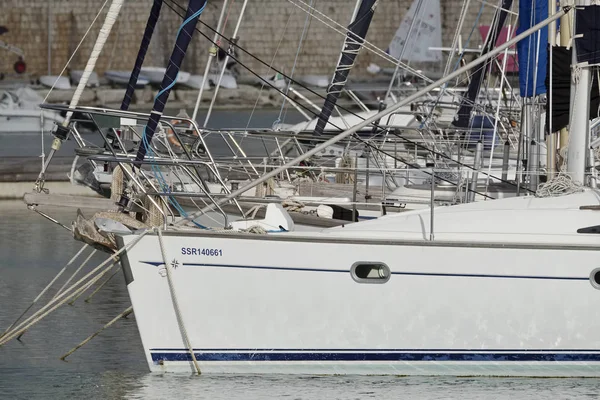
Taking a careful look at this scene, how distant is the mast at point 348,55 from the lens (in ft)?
53.2

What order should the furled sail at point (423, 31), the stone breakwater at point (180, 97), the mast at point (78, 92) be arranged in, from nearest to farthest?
the mast at point (78, 92) < the furled sail at point (423, 31) < the stone breakwater at point (180, 97)

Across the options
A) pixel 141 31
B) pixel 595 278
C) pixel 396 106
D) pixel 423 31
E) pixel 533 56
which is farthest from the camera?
pixel 141 31

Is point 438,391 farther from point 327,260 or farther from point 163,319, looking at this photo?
point 163,319

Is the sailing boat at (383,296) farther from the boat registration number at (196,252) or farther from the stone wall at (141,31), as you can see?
the stone wall at (141,31)

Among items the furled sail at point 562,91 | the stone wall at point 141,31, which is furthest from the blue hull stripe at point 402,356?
the stone wall at point 141,31

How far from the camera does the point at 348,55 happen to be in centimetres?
1680

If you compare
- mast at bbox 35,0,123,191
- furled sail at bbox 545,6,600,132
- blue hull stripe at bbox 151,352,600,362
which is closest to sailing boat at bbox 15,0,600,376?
blue hull stripe at bbox 151,352,600,362

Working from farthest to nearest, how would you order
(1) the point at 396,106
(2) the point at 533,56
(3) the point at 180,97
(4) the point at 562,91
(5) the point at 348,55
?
(3) the point at 180,97
(5) the point at 348,55
(2) the point at 533,56
(4) the point at 562,91
(1) the point at 396,106

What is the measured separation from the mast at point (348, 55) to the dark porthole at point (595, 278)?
21.3ft

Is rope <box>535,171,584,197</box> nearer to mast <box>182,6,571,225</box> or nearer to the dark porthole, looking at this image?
the dark porthole

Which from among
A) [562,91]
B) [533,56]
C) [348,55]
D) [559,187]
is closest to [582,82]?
[562,91]

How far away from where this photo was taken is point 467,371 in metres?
10.3

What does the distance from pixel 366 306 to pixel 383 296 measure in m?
0.15

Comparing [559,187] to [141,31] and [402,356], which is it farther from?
[141,31]
